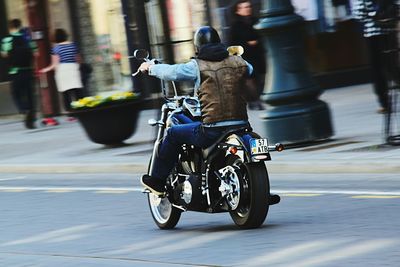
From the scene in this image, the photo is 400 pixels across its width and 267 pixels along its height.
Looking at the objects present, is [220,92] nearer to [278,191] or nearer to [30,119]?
[278,191]

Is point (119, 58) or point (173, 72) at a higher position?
point (173, 72)

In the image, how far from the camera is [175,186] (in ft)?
30.2

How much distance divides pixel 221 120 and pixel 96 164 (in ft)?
20.8

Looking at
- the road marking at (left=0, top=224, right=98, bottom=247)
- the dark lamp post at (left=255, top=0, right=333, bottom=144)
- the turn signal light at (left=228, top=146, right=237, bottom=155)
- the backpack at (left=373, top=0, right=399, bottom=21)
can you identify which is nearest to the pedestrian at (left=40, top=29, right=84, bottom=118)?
the dark lamp post at (left=255, top=0, right=333, bottom=144)

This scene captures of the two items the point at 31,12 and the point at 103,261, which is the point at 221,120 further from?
the point at 31,12

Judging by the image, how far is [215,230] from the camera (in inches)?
357

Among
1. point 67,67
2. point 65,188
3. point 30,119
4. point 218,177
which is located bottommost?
point 30,119

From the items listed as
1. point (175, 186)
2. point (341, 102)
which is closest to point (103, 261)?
point (175, 186)

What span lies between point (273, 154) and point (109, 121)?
3887 mm

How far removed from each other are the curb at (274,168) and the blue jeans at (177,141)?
315 cm

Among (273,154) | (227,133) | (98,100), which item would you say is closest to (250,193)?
(227,133)

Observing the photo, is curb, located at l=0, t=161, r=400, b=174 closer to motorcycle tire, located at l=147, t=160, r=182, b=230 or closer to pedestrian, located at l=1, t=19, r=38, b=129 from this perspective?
motorcycle tire, located at l=147, t=160, r=182, b=230

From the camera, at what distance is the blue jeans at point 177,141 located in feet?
28.6

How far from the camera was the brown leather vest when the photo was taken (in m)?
8.72
